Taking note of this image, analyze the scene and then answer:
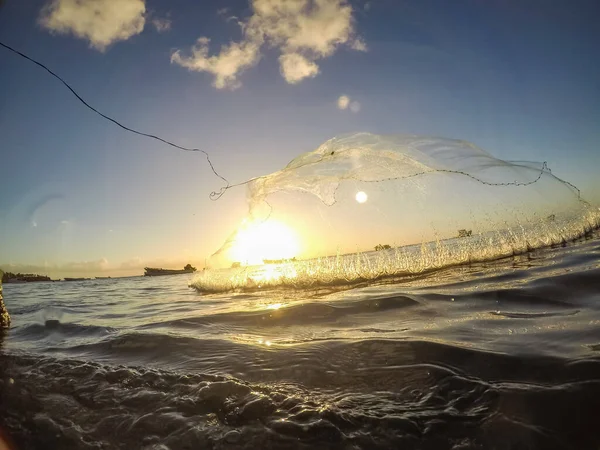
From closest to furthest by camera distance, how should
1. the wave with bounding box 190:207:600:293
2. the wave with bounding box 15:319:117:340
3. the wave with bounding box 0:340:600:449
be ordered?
the wave with bounding box 0:340:600:449, the wave with bounding box 15:319:117:340, the wave with bounding box 190:207:600:293

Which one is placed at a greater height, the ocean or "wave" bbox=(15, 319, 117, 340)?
the ocean

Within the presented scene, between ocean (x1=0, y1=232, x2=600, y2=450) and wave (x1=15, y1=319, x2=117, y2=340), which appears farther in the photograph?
wave (x1=15, y1=319, x2=117, y2=340)

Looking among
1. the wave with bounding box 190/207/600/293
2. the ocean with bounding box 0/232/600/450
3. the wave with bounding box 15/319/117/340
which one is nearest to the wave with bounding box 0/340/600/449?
the ocean with bounding box 0/232/600/450

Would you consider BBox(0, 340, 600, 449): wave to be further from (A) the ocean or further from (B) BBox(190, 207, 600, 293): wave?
(B) BBox(190, 207, 600, 293): wave

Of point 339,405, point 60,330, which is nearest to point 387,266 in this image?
point 60,330

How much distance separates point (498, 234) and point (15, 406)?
22760 millimetres

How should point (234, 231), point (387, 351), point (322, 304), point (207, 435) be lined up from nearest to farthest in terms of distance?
point (207, 435) < point (387, 351) < point (322, 304) < point (234, 231)

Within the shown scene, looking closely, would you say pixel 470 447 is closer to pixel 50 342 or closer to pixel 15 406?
pixel 15 406

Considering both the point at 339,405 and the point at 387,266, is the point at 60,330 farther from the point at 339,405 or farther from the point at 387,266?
the point at 387,266

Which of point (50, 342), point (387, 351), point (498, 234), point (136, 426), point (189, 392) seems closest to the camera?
point (136, 426)

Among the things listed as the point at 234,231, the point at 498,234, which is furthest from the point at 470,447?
the point at 498,234

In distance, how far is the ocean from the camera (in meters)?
2.25

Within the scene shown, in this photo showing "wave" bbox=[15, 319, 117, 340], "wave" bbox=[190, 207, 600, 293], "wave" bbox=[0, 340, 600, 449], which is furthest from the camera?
"wave" bbox=[190, 207, 600, 293]

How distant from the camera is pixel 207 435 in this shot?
239cm
